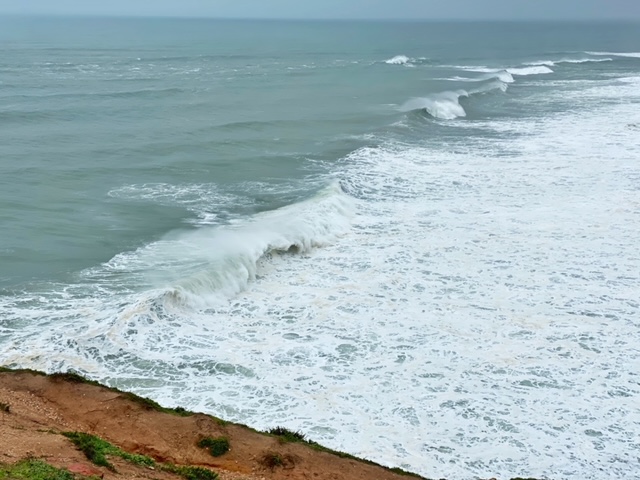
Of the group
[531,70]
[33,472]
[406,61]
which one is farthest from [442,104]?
[33,472]

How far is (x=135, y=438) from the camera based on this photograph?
35.2 ft

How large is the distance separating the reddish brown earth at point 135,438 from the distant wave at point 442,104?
117 ft

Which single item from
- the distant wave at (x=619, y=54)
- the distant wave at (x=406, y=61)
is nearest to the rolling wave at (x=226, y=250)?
the distant wave at (x=406, y=61)

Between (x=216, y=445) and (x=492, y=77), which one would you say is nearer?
(x=216, y=445)

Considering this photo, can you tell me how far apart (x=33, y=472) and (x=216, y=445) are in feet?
9.30

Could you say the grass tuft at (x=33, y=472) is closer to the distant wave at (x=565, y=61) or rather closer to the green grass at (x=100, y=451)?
the green grass at (x=100, y=451)

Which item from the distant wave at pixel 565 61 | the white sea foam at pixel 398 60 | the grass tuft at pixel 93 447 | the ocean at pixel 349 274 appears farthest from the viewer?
the distant wave at pixel 565 61

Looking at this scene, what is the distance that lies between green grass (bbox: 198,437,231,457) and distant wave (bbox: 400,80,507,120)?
3621 cm

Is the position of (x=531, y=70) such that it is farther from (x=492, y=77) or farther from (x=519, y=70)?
(x=492, y=77)

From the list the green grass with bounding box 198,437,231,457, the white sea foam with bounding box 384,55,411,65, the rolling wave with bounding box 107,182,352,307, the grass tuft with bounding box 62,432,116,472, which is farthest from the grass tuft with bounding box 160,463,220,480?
the white sea foam with bounding box 384,55,411,65

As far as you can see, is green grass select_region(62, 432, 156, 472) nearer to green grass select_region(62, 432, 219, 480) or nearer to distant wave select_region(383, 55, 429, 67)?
green grass select_region(62, 432, 219, 480)

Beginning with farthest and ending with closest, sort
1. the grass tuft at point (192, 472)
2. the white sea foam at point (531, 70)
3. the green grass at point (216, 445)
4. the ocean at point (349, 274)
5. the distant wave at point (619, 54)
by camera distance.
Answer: the distant wave at point (619, 54), the white sea foam at point (531, 70), the ocean at point (349, 274), the green grass at point (216, 445), the grass tuft at point (192, 472)

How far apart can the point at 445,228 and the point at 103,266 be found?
10399 millimetres

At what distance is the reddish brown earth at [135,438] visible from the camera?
9.34 metres
